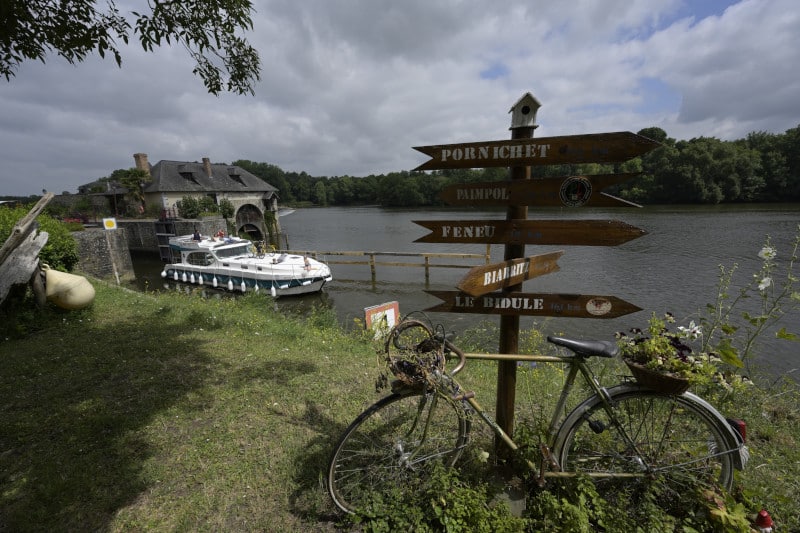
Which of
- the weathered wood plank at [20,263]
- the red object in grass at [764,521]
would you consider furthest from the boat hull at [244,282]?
the red object in grass at [764,521]

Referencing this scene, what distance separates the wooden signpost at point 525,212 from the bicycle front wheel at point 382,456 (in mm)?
749

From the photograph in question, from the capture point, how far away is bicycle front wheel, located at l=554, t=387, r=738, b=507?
2221mm

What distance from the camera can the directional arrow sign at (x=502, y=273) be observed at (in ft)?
7.27

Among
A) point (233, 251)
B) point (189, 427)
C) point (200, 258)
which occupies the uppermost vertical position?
point (189, 427)

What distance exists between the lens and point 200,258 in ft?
54.0

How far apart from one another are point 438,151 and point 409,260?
70.5ft

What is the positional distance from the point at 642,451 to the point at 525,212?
182 cm

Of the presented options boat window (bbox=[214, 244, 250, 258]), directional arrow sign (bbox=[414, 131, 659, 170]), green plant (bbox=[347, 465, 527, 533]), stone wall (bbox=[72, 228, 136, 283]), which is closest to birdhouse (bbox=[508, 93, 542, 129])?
directional arrow sign (bbox=[414, 131, 659, 170])

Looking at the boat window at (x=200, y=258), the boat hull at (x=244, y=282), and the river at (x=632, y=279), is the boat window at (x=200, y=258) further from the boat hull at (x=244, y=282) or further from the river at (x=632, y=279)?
the river at (x=632, y=279)

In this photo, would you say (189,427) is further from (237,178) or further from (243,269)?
(237,178)

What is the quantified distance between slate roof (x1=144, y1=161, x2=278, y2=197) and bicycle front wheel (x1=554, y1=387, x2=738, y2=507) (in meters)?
38.3

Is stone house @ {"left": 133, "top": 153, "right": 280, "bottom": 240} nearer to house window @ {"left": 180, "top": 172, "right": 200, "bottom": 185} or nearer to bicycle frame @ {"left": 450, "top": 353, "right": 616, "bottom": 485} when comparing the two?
house window @ {"left": 180, "top": 172, "right": 200, "bottom": 185}

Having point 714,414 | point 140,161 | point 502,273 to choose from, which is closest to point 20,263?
point 502,273

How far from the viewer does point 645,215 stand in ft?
116
